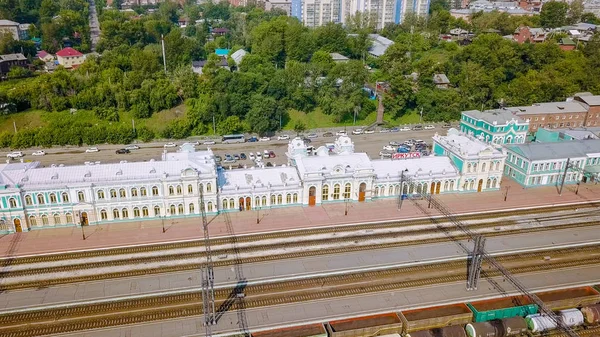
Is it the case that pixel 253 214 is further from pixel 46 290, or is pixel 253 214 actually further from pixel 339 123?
pixel 339 123

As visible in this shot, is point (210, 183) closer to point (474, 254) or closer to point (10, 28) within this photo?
point (474, 254)

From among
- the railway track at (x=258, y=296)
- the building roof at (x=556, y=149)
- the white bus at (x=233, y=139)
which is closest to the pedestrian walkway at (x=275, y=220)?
the building roof at (x=556, y=149)

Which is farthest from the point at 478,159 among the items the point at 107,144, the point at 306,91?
the point at 107,144

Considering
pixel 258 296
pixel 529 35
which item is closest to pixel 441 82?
pixel 529 35

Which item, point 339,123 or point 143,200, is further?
point 339,123

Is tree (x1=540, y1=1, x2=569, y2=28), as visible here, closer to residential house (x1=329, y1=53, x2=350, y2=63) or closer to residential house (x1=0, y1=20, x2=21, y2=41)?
residential house (x1=329, y1=53, x2=350, y2=63)

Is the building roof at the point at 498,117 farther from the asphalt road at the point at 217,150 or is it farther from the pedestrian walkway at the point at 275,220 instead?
the pedestrian walkway at the point at 275,220
